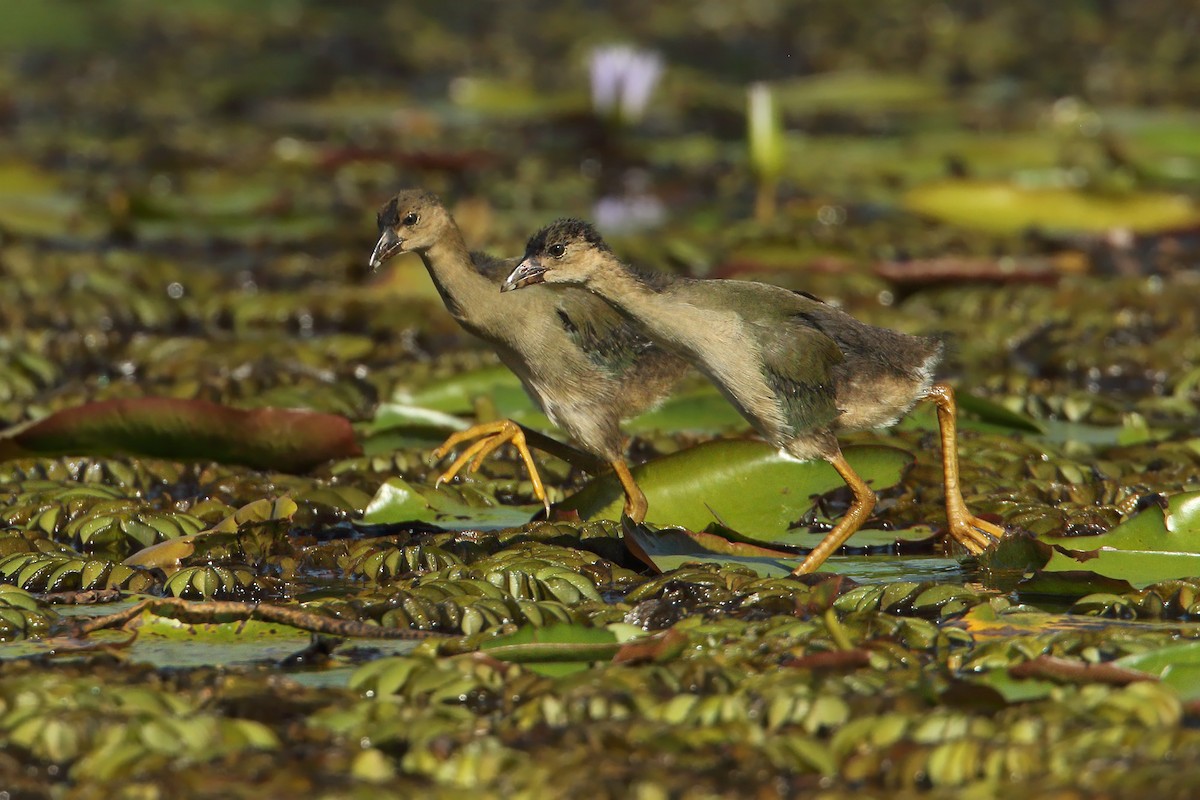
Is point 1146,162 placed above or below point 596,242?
above

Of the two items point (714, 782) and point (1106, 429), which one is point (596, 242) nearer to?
point (714, 782)

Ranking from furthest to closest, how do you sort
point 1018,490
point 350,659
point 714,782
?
point 1018,490 < point 350,659 < point 714,782

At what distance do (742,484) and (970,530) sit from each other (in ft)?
1.90

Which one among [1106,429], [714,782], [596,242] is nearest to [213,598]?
[596,242]

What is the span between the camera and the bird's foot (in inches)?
161

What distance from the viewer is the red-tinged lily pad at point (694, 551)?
3928 mm

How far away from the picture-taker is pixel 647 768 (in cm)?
279

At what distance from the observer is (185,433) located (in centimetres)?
474

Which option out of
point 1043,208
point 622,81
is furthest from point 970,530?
point 622,81

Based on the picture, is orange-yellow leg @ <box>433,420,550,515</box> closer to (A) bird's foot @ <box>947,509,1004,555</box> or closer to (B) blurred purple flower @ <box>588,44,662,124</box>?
(A) bird's foot @ <box>947,509,1004,555</box>

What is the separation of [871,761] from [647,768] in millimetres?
367

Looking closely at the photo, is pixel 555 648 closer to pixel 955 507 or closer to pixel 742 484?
pixel 742 484

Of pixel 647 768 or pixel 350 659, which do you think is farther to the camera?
pixel 350 659

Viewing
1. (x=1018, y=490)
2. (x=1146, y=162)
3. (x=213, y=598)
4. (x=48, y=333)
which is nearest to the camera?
(x=213, y=598)
